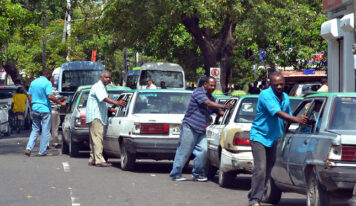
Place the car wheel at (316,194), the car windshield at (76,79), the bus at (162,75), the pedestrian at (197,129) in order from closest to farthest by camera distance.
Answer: the car wheel at (316,194) < the pedestrian at (197,129) < the bus at (162,75) < the car windshield at (76,79)

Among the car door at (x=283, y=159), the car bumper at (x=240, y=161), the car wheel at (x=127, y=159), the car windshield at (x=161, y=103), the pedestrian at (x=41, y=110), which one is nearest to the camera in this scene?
the car door at (x=283, y=159)

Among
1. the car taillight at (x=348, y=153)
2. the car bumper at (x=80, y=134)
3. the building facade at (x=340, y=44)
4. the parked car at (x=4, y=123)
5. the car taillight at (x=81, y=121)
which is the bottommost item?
the parked car at (x=4, y=123)

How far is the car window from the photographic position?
8.30 metres

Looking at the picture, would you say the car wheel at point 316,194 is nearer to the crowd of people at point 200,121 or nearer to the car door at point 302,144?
the car door at point 302,144

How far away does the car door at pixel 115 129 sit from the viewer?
14031mm

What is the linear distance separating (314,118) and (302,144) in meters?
0.37

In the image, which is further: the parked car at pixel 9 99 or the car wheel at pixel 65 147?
the parked car at pixel 9 99

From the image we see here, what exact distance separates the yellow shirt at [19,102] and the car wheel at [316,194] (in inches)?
849

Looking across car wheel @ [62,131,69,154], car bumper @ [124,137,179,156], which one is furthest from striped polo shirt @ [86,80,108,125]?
car wheel @ [62,131,69,154]

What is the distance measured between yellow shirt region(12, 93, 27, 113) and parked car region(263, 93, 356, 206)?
20305 millimetres

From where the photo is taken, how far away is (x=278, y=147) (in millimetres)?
9336

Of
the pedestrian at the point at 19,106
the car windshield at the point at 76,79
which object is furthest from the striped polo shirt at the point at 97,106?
the car windshield at the point at 76,79

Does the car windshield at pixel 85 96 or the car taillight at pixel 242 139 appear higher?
the car windshield at pixel 85 96

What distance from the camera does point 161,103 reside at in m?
13.9
